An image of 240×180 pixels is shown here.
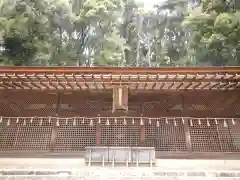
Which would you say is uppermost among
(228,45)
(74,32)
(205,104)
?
(74,32)

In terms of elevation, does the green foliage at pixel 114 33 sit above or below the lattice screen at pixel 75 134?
above

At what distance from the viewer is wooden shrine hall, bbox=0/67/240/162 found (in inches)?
340

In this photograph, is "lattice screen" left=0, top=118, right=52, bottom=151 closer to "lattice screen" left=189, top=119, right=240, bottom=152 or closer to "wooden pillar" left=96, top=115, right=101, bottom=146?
"wooden pillar" left=96, top=115, right=101, bottom=146

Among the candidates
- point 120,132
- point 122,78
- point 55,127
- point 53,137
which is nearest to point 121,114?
point 120,132

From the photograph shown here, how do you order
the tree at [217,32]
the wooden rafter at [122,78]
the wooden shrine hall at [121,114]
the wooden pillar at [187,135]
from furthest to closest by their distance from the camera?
the tree at [217,32]
the wooden pillar at [187,135]
the wooden shrine hall at [121,114]
the wooden rafter at [122,78]

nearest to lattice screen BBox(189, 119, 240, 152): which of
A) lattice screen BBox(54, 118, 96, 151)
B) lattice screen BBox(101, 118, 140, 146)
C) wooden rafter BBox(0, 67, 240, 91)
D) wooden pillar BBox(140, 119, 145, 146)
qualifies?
wooden rafter BBox(0, 67, 240, 91)

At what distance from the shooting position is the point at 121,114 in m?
9.26

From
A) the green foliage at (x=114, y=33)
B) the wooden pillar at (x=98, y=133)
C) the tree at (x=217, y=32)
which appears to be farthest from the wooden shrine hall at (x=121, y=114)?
the green foliage at (x=114, y=33)

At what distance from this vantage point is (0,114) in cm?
941

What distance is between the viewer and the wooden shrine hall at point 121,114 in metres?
8.65

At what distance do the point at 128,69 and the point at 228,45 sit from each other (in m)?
9.21

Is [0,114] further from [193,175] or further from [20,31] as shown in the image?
[20,31]


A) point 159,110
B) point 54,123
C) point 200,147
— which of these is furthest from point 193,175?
point 54,123

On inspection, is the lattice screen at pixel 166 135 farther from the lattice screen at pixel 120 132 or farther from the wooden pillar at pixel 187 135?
the lattice screen at pixel 120 132
